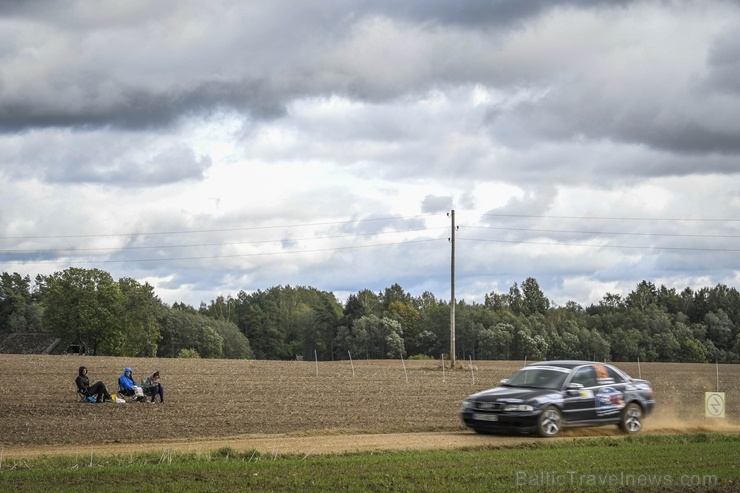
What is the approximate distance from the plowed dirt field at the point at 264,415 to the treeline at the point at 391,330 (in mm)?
43505

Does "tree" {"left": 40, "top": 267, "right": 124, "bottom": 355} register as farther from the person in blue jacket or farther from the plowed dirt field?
the person in blue jacket

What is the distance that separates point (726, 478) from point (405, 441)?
760 centimetres

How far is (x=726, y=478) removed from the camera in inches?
576

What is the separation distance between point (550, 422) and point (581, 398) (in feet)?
3.41

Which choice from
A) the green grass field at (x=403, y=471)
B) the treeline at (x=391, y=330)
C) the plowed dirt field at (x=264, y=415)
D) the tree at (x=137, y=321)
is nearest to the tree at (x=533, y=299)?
the treeline at (x=391, y=330)

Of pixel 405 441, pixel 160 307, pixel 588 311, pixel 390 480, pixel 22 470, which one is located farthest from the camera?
pixel 588 311

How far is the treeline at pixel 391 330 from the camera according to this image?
89938 mm

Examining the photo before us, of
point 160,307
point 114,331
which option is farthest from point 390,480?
point 160,307

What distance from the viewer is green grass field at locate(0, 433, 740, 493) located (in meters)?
13.4

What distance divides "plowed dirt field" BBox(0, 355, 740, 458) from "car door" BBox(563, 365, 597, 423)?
659 mm

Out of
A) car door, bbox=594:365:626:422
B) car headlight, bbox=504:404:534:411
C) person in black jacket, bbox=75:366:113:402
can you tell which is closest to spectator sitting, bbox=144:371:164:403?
person in black jacket, bbox=75:366:113:402

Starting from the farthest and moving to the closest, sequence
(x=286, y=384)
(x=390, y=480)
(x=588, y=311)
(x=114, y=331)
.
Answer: (x=588, y=311) < (x=114, y=331) < (x=286, y=384) < (x=390, y=480)

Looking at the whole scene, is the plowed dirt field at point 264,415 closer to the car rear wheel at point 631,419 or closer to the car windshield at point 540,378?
the car rear wheel at point 631,419

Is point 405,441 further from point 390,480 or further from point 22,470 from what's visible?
point 22,470
